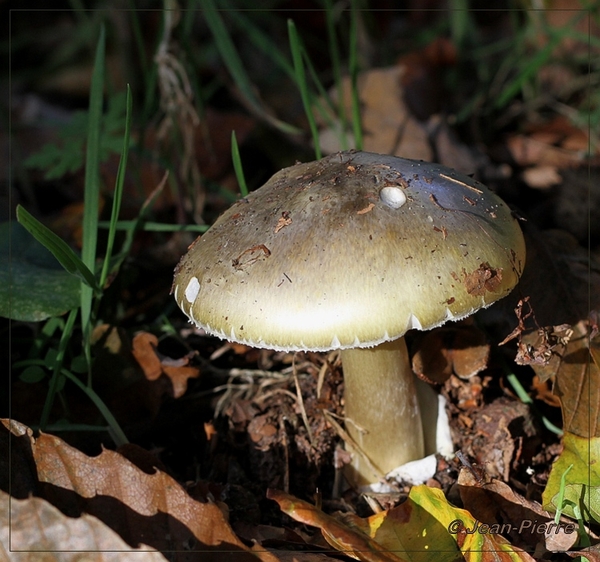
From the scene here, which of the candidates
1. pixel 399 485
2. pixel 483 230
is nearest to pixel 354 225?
pixel 483 230

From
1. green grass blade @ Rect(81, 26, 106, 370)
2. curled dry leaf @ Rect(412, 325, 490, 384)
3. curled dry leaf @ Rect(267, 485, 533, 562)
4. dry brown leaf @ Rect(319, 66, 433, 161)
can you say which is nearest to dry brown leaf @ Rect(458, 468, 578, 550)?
curled dry leaf @ Rect(267, 485, 533, 562)

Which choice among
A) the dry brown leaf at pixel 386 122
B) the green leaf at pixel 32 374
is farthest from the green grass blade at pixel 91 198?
the dry brown leaf at pixel 386 122

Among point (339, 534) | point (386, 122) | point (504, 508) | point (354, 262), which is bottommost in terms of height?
point (504, 508)

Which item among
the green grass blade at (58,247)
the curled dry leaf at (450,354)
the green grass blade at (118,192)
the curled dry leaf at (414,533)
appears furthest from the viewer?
the curled dry leaf at (450,354)

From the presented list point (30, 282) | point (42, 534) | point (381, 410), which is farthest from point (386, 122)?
point (42, 534)

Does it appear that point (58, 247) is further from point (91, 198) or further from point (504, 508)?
point (504, 508)

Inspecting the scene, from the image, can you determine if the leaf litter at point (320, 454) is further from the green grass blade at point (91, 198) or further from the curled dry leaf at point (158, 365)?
the green grass blade at point (91, 198)

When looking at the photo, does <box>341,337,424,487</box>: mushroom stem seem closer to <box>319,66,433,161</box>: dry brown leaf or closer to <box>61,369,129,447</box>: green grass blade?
<box>61,369,129,447</box>: green grass blade
